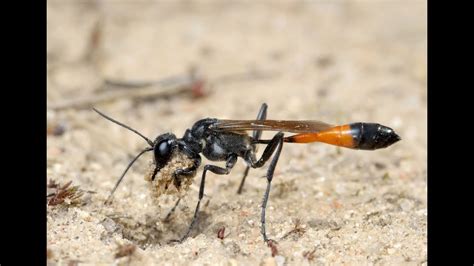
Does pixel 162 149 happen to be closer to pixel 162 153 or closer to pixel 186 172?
pixel 162 153

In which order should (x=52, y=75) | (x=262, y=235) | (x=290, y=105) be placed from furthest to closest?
(x=52, y=75)
(x=290, y=105)
(x=262, y=235)

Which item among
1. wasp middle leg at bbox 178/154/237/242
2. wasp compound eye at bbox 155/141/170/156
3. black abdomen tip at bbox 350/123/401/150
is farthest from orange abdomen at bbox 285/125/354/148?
wasp compound eye at bbox 155/141/170/156

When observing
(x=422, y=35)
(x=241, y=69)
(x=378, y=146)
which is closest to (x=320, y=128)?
(x=378, y=146)

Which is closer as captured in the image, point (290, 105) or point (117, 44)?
point (290, 105)

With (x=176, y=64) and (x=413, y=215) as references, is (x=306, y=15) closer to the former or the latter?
(x=176, y=64)

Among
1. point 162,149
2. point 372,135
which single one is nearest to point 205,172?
point 162,149
